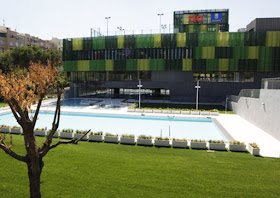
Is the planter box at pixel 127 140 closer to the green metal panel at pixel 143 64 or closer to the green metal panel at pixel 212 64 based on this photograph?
the green metal panel at pixel 143 64

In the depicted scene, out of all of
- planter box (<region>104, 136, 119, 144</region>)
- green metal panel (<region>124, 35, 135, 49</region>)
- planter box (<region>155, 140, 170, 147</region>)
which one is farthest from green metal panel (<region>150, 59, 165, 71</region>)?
planter box (<region>155, 140, 170, 147</region>)

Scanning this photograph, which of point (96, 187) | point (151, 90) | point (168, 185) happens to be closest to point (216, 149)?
point (168, 185)

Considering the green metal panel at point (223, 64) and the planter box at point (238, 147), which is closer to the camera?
the planter box at point (238, 147)

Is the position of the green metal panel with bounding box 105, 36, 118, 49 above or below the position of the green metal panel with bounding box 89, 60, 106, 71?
above

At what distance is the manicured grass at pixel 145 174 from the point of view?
949cm

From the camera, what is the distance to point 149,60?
44344 mm

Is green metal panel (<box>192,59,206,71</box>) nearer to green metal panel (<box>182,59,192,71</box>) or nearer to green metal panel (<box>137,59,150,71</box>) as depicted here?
green metal panel (<box>182,59,192,71</box>)

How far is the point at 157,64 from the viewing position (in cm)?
4400

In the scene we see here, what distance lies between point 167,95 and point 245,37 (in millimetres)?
20328

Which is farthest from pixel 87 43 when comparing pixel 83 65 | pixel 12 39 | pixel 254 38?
pixel 12 39

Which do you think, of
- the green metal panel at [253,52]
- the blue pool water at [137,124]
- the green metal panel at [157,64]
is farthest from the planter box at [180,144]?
the green metal panel at [253,52]

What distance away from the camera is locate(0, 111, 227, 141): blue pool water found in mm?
21578

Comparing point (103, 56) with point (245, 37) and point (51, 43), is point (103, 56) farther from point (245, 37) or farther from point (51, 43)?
point (51, 43)

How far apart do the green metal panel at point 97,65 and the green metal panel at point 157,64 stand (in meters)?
11.3
